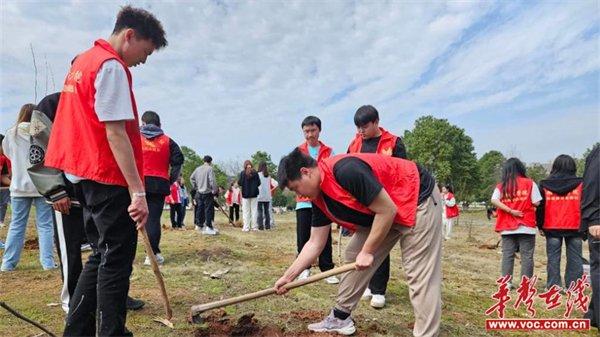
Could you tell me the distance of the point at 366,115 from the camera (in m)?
4.38

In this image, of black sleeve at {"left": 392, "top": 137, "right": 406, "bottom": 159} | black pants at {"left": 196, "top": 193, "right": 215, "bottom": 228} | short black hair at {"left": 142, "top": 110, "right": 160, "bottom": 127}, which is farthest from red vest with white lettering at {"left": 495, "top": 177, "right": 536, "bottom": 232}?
black pants at {"left": 196, "top": 193, "right": 215, "bottom": 228}

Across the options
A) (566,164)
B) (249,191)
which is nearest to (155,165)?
(566,164)

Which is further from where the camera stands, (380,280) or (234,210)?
(234,210)

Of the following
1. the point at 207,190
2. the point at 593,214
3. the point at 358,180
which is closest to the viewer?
the point at 358,180

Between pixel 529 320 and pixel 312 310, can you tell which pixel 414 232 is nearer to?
pixel 312 310

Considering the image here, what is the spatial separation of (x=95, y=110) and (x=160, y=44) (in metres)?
0.68

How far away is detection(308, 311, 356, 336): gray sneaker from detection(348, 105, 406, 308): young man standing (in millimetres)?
890

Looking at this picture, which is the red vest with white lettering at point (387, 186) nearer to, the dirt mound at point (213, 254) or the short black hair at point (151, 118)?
the short black hair at point (151, 118)

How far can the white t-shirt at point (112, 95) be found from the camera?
241 cm

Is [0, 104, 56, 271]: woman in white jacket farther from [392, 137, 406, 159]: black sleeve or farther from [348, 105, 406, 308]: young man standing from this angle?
[392, 137, 406, 159]: black sleeve

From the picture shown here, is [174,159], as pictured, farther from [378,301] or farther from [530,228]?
[530,228]

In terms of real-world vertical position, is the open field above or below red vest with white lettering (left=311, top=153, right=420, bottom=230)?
below

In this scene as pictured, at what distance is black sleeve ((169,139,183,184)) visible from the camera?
577 centimetres

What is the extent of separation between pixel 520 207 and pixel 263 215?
9547 millimetres
